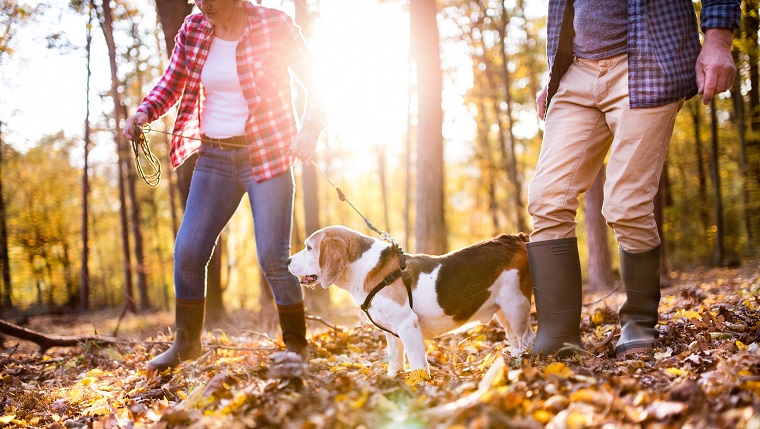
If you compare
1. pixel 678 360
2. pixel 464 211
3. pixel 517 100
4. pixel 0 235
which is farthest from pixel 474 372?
pixel 464 211

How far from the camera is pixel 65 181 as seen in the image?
2531cm

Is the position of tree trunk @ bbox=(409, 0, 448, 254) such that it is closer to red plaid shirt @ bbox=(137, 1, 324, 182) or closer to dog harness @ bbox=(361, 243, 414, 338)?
red plaid shirt @ bbox=(137, 1, 324, 182)

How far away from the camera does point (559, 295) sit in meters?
3.44

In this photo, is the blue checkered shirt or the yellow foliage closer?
the yellow foliage

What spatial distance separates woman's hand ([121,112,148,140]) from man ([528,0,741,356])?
2860 mm

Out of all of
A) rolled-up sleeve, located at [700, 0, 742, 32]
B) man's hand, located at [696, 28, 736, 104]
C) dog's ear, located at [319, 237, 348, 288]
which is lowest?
dog's ear, located at [319, 237, 348, 288]

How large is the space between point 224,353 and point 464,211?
25465mm

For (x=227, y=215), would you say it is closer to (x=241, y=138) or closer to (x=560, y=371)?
(x=241, y=138)

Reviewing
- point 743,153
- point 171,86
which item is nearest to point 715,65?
point 171,86

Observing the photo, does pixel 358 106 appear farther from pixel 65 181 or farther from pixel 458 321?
pixel 458 321

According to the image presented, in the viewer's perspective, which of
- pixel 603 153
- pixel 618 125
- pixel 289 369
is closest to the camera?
pixel 289 369

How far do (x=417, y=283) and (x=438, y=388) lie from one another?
1.53 m

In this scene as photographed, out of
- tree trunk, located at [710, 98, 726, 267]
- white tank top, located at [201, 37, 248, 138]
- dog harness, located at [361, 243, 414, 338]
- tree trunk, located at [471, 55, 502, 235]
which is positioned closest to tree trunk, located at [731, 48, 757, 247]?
tree trunk, located at [710, 98, 726, 267]

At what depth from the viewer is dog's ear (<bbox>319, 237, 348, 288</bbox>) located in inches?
161
